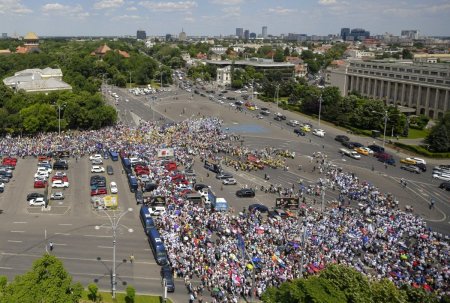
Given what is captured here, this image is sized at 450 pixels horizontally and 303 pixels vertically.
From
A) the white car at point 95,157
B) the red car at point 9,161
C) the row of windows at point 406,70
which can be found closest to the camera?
the red car at point 9,161

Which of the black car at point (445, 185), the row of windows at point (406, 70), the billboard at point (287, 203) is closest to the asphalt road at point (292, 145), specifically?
the black car at point (445, 185)

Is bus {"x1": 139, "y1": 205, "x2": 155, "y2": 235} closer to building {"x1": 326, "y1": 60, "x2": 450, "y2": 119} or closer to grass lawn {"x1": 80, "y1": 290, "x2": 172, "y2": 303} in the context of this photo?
grass lawn {"x1": 80, "y1": 290, "x2": 172, "y2": 303}

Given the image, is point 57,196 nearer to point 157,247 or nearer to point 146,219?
point 146,219

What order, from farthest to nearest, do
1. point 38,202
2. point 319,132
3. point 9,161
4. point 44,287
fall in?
point 319,132 < point 9,161 < point 38,202 < point 44,287

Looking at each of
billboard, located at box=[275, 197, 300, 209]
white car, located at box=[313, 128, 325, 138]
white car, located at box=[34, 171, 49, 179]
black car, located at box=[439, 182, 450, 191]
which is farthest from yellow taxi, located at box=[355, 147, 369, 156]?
white car, located at box=[34, 171, 49, 179]

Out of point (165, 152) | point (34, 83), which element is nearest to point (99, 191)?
point (165, 152)

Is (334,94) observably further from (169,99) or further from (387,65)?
(169,99)

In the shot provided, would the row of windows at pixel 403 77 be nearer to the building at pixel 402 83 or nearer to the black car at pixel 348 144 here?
the building at pixel 402 83
